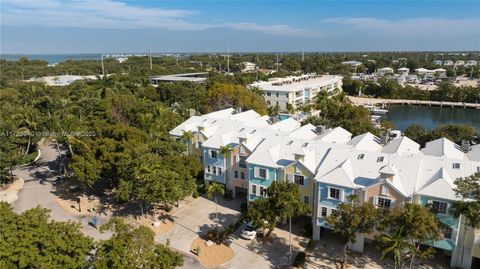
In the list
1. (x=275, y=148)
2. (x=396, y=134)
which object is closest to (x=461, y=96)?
(x=396, y=134)

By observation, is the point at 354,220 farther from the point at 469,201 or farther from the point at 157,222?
the point at 157,222

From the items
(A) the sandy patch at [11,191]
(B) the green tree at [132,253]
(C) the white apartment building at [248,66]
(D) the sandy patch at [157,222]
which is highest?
(C) the white apartment building at [248,66]

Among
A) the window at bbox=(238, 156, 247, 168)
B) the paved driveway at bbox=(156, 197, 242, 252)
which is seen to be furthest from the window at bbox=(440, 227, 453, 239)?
the window at bbox=(238, 156, 247, 168)

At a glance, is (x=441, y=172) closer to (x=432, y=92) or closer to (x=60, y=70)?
(x=432, y=92)

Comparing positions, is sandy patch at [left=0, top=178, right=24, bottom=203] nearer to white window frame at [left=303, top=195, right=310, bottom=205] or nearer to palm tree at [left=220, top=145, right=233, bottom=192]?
palm tree at [left=220, top=145, right=233, bottom=192]

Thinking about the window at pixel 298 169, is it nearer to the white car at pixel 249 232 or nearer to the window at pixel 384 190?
the white car at pixel 249 232

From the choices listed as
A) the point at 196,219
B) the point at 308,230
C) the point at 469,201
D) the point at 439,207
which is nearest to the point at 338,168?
the point at 308,230

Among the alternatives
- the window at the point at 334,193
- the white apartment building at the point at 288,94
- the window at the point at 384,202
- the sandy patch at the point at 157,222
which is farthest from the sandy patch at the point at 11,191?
the white apartment building at the point at 288,94
